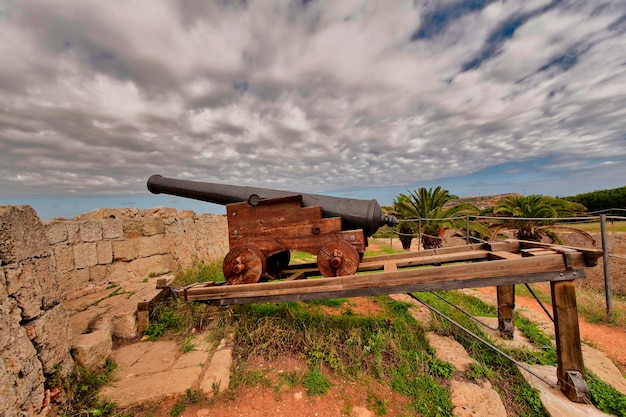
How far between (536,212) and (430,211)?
417cm

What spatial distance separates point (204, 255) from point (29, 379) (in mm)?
5200

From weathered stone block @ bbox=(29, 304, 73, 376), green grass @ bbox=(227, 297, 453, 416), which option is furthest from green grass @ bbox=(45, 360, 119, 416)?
green grass @ bbox=(227, 297, 453, 416)

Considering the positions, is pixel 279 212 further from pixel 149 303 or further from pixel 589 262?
pixel 589 262

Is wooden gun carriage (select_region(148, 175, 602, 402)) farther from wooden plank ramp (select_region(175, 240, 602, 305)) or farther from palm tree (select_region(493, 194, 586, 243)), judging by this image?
palm tree (select_region(493, 194, 586, 243))

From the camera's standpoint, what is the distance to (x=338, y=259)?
2688 millimetres

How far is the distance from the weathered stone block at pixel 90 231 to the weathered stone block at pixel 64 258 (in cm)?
25

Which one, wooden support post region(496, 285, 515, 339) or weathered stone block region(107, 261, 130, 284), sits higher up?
weathered stone block region(107, 261, 130, 284)

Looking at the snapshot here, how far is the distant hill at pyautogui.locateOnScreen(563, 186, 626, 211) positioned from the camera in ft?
56.5

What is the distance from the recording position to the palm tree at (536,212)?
10.4m

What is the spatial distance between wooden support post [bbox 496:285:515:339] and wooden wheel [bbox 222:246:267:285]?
9.27 feet

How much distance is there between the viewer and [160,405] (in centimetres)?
218

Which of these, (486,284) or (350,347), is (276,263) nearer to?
(350,347)

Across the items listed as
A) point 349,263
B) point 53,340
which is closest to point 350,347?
point 349,263

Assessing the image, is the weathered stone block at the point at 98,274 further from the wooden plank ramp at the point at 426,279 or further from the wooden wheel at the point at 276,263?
the wooden wheel at the point at 276,263
